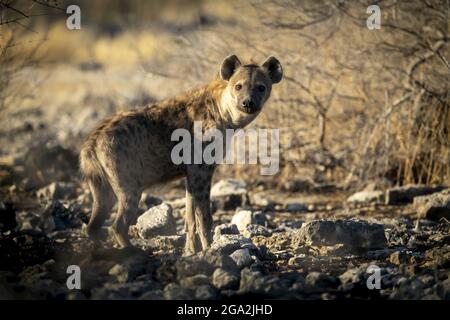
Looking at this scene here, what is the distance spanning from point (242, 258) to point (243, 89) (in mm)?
1605

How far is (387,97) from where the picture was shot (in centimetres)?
890

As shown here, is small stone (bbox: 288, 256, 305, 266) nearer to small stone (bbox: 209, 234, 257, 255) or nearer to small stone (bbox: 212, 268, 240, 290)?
small stone (bbox: 209, 234, 257, 255)

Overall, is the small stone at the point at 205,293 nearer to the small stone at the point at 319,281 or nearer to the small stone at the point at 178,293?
Result: the small stone at the point at 178,293

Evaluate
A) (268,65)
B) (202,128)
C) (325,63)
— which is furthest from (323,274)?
(325,63)

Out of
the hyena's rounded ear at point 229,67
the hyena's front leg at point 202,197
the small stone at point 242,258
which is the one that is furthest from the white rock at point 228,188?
the small stone at point 242,258

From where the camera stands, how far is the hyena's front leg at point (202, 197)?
6.36m

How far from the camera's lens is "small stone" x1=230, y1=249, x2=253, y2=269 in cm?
554

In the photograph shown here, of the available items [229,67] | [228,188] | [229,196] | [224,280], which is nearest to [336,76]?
[228,188]

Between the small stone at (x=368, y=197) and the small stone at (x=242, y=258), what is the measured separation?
332cm

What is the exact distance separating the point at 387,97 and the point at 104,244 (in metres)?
4.02

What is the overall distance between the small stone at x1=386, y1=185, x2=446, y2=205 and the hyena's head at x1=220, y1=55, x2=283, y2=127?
7.75 ft

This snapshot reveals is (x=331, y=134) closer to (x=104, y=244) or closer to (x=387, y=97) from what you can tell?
(x=387, y=97)
